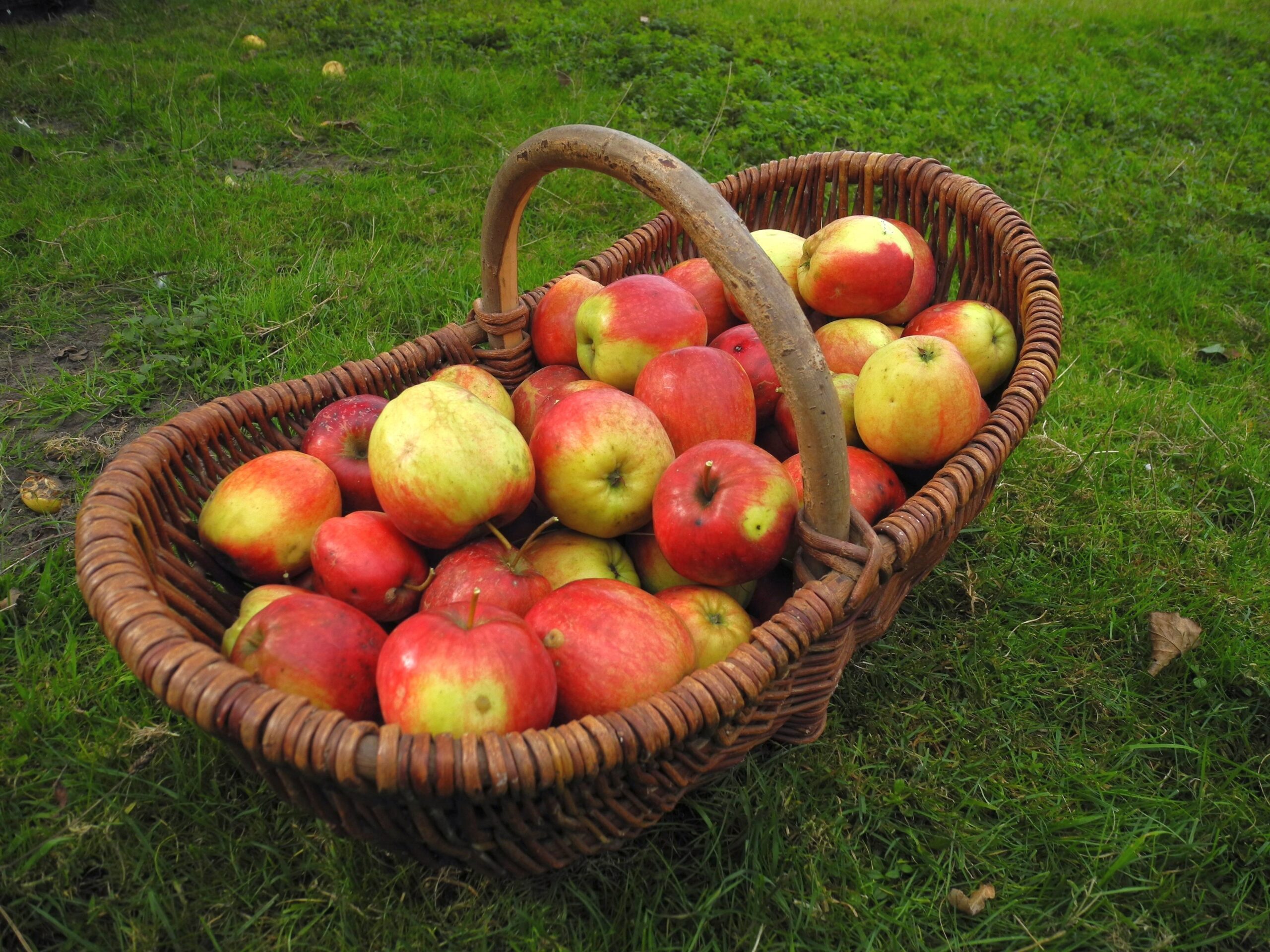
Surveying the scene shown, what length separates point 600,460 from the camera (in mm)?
1882

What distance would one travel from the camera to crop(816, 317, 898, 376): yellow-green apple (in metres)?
2.42

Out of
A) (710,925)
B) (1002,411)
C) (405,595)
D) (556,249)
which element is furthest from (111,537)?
(556,249)

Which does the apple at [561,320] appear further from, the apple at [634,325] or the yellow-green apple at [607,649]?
the yellow-green apple at [607,649]

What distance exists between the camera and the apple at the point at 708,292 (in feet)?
8.46

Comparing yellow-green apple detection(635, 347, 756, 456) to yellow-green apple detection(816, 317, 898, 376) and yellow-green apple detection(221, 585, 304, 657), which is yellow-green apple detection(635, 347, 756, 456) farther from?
yellow-green apple detection(221, 585, 304, 657)

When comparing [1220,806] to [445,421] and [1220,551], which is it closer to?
[1220,551]

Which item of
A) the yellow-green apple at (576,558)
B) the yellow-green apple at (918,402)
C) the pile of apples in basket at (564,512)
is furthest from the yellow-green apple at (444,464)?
the yellow-green apple at (918,402)

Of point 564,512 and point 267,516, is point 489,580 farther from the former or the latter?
point 267,516

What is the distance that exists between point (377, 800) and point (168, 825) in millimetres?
798

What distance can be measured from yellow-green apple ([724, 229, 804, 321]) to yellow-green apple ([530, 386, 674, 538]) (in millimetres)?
825

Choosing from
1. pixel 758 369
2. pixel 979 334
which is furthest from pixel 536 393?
pixel 979 334

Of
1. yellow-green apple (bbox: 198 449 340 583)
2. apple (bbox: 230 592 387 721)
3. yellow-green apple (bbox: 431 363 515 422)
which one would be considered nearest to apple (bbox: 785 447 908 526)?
yellow-green apple (bbox: 431 363 515 422)

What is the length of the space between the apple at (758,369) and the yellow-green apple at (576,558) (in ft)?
1.78

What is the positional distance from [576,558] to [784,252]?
131cm
